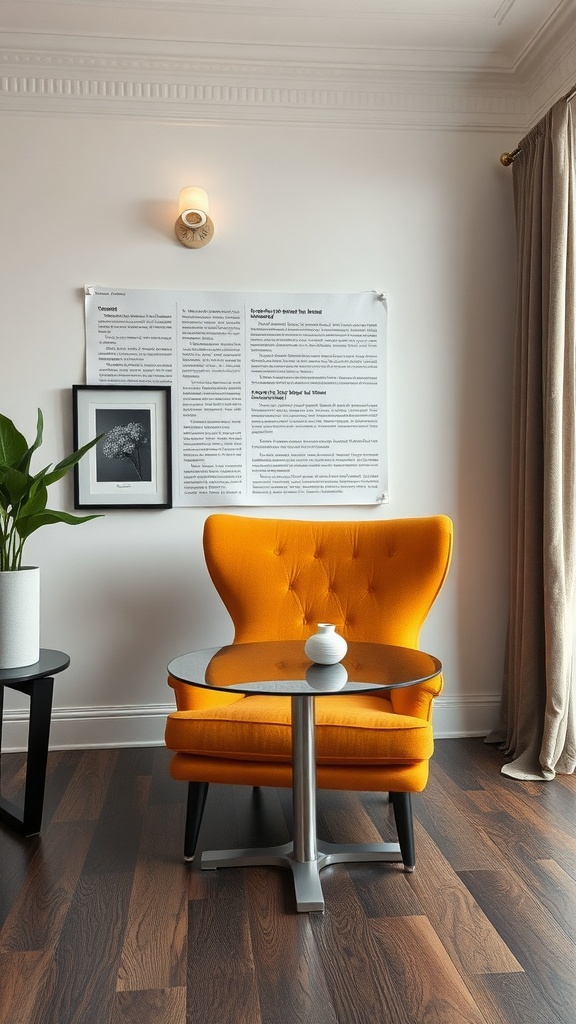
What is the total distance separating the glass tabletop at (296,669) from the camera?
1995 millimetres

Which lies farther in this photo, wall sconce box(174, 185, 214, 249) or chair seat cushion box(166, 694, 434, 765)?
wall sconce box(174, 185, 214, 249)

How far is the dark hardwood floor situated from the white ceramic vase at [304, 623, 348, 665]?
582 mm

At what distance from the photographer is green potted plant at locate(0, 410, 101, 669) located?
248 centimetres

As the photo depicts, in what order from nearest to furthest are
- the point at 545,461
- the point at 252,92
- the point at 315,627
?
the point at 315,627, the point at 545,461, the point at 252,92

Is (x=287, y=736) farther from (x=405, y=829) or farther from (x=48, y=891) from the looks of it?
(x=48, y=891)

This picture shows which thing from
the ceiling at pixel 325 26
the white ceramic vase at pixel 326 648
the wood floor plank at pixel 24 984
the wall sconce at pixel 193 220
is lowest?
the wood floor plank at pixel 24 984

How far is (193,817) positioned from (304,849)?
33 cm

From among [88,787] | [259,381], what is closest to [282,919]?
[88,787]

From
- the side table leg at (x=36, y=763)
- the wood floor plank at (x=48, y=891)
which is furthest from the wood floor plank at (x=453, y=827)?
the side table leg at (x=36, y=763)

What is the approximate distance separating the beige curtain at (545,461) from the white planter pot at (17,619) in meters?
1.81

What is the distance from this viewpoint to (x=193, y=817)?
2275 mm

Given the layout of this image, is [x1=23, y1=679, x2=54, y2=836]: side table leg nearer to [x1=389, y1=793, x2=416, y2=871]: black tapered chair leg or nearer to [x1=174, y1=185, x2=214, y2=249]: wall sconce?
[x1=389, y1=793, x2=416, y2=871]: black tapered chair leg

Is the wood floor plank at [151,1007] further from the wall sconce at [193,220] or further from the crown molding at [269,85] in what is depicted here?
the crown molding at [269,85]

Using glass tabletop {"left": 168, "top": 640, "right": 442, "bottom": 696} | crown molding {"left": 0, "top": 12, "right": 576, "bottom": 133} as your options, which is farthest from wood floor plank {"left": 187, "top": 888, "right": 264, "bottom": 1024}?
crown molding {"left": 0, "top": 12, "right": 576, "bottom": 133}
